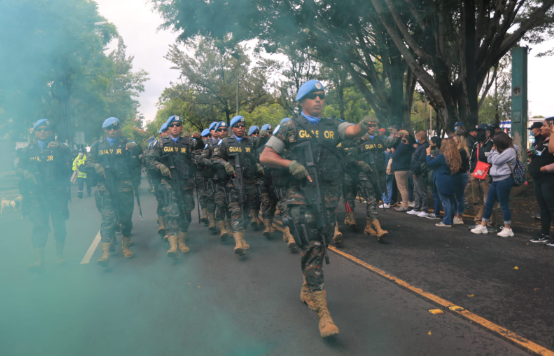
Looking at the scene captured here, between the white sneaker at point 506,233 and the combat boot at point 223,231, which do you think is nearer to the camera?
the white sneaker at point 506,233

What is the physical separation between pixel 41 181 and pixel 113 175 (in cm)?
96

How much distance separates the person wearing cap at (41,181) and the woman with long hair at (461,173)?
22.6 ft

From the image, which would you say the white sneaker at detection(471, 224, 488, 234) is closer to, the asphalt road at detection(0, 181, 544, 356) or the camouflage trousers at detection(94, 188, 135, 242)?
the asphalt road at detection(0, 181, 544, 356)

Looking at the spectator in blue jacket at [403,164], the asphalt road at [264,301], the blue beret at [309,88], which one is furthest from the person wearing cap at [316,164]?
the spectator in blue jacket at [403,164]

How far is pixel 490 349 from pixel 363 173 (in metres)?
4.31

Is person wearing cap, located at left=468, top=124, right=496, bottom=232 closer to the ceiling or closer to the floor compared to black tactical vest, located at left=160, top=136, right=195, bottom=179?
closer to the floor

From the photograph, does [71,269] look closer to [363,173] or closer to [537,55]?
[363,173]

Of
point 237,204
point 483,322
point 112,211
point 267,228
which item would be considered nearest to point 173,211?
point 112,211

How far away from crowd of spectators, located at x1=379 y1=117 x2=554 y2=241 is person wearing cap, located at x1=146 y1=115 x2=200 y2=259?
12.2 feet

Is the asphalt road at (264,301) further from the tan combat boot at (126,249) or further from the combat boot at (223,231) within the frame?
the combat boot at (223,231)

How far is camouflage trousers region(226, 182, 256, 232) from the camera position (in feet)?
20.4

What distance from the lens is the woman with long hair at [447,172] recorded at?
7.54 metres

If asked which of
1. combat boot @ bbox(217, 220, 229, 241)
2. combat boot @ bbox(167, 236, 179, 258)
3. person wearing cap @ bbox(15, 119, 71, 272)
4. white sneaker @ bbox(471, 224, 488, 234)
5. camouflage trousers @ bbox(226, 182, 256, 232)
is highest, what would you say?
person wearing cap @ bbox(15, 119, 71, 272)

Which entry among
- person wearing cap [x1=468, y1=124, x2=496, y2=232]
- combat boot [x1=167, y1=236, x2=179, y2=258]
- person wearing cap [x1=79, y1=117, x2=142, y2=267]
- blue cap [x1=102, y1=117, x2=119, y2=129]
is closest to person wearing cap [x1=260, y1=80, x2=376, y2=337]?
combat boot [x1=167, y1=236, x2=179, y2=258]
